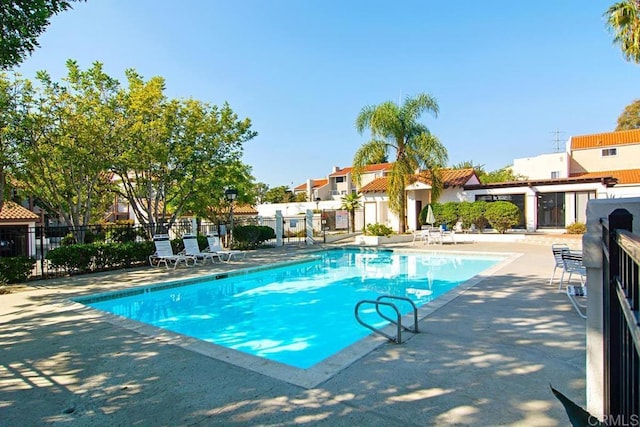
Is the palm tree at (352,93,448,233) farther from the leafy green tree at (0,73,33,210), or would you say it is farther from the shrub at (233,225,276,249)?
the leafy green tree at (0,73,33,210)

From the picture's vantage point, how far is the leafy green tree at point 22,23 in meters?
6.53

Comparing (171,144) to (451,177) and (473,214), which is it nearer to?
(473,214)

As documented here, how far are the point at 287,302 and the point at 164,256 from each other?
253 inches

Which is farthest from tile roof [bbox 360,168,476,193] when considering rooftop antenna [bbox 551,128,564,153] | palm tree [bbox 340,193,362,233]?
rooftop antenna [bbox 551,128,564,153]

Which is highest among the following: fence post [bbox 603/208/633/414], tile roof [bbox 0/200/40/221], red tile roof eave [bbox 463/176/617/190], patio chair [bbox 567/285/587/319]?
red tile roof eave [bbox 463/176/617/190]

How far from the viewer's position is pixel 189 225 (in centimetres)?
1991

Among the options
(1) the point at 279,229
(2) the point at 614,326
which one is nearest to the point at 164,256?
(1) the point at 279,229

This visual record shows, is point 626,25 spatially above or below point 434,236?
above

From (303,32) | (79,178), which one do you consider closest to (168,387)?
(79,178)

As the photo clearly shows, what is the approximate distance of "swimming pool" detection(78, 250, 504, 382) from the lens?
7297 millimetres

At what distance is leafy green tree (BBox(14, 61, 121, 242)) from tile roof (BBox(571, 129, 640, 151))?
39.4 m

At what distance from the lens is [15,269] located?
11.3m

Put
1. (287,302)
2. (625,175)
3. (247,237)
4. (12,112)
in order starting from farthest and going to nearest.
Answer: (625,175)
(247,237)
(12,112)
(287,302)

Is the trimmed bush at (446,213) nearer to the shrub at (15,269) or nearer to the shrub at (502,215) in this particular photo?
the shrub at (502,215)
